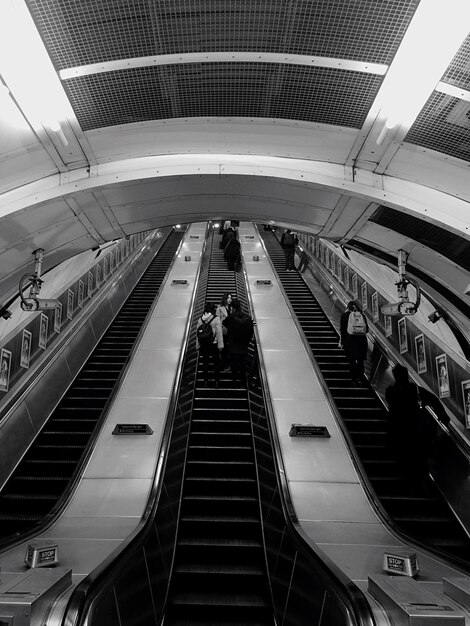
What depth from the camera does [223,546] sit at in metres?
5.23

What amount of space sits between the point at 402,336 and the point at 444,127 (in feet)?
19.1

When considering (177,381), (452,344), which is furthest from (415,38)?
(177,381)

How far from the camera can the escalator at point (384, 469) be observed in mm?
5285

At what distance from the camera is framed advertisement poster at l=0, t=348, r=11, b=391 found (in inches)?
270

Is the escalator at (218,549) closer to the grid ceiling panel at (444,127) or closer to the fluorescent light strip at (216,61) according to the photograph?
the grid ceiling panel at (444,127)

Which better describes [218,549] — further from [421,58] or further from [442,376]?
[421,58]

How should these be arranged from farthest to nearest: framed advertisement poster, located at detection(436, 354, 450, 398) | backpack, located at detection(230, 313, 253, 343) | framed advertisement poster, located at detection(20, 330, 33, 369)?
backpack, located at detection(230, 313, 253, 343) → framed advertisement poster, located at detection(20, 330, 33, 369) → framed advertisement poster, located at detection(436, 354, 450, 398)

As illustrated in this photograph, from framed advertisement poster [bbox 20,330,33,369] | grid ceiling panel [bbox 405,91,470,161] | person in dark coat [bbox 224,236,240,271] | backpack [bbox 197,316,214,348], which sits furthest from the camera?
person in dark coat [bbox 224,236,240,271]

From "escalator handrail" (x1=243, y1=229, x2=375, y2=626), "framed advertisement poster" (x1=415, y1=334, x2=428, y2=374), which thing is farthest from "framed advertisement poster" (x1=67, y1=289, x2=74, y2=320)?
"framed advertisement poster" (x1=415, y1=334, x2=428, y2=374)

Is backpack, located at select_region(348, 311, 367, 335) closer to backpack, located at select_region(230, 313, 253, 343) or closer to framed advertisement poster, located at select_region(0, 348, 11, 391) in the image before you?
backpack, located at select_region(230, 313, 253, 343)

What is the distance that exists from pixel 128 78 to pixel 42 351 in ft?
21.4

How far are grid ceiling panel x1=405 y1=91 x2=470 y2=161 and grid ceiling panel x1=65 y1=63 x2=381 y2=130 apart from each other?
1.37ft

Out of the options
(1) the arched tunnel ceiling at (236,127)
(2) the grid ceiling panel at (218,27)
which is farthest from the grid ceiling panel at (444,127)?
(2) the grid ceiling panel at (218,27)

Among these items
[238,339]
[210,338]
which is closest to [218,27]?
[238,339]
